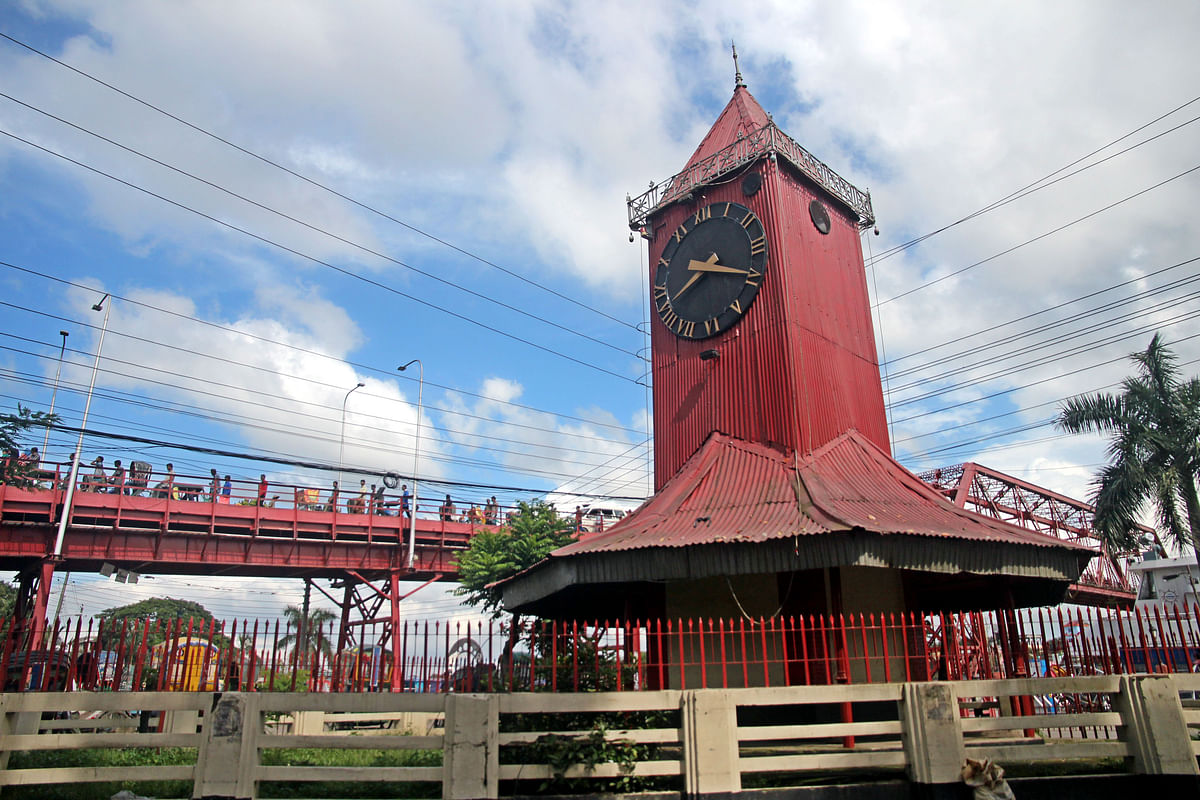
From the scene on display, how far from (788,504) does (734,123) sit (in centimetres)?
1121

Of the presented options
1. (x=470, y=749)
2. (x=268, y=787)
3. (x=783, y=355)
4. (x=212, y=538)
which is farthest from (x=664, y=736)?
(x=212, y=538)

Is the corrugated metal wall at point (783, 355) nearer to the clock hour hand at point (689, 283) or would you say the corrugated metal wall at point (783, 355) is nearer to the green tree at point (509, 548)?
the clock hour hand at point (689, 283)

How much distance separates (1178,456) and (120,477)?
3498 cm

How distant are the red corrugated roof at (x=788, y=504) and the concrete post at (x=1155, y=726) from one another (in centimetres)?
321

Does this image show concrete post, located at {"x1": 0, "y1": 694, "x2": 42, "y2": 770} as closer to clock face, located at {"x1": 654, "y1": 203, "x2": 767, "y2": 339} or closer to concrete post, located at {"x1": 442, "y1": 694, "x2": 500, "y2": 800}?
concrete post, located at {"x1": 442, "y1": 694, "x2": 500, "y2": 800}

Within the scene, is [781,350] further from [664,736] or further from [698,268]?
[664,736]

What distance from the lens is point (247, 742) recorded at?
9.98m

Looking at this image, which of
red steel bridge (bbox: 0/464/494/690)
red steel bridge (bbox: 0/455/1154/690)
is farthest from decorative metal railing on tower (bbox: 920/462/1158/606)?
red steel bridge (bbox: 0/464/494/690)

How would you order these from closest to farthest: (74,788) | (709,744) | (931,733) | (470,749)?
1. (470,749)
2. (709,744)
3. (931,733)
4. (74,788)

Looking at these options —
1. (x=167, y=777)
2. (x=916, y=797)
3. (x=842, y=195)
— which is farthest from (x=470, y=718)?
(x=842, y=195)

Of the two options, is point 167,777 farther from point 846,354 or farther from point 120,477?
point 120,477

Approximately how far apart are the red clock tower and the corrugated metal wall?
31 millimetres

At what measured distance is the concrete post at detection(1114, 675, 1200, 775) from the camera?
9875 millimetres

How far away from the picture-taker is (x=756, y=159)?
62.0 ft
